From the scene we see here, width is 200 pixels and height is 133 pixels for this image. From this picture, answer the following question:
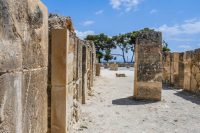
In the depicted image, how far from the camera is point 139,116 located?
8461mm

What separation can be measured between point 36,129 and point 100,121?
4282 mm

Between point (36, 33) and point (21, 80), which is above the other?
point (36, 33)

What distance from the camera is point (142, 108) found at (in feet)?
31.8

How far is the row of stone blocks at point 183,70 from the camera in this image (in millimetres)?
13812

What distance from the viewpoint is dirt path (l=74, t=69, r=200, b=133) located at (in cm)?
699

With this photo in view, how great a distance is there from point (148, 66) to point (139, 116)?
3.26 metres

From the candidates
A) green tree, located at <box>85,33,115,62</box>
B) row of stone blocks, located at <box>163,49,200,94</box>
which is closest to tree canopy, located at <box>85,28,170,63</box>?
green tree, located at <box>85,33,115,62</box>

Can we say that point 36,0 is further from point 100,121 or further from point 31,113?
point 100,121

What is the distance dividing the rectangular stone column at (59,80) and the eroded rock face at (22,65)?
0.86 m

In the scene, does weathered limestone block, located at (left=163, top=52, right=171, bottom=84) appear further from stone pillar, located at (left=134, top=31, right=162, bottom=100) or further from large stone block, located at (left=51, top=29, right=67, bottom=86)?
large stone block, located at (left=51, top=29, right=67, bottom=86)

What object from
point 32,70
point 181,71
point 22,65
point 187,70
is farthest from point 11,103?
point 181,71

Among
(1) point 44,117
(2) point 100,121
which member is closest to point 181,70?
(2) point 100,121

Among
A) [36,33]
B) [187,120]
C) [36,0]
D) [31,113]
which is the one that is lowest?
[187,120]

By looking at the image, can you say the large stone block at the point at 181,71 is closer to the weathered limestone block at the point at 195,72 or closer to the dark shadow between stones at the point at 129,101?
the weathered limestone block at the point at 195,72
